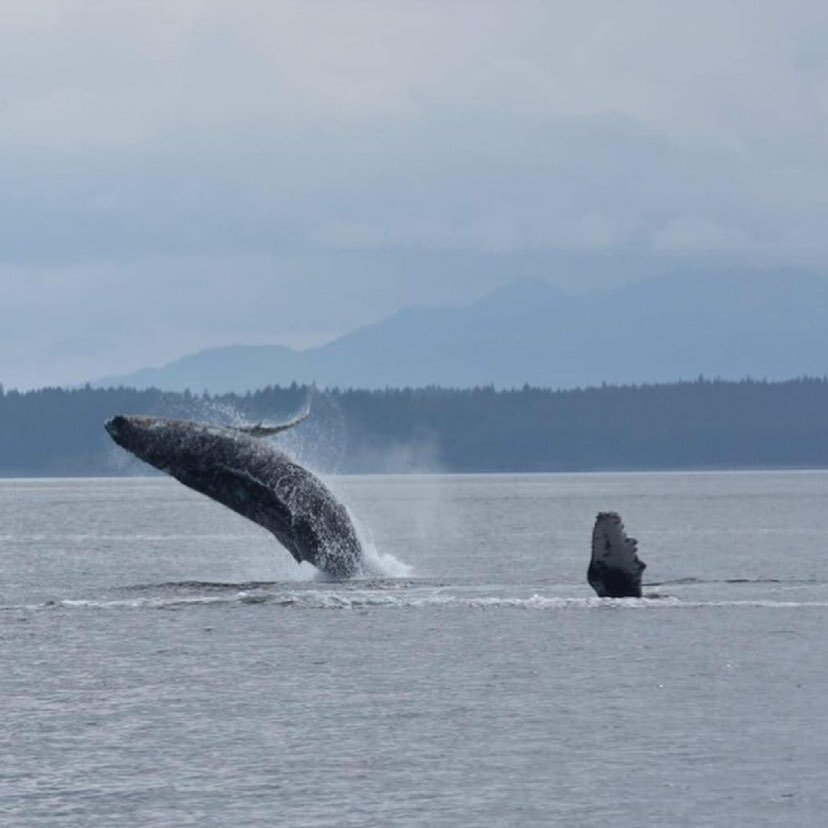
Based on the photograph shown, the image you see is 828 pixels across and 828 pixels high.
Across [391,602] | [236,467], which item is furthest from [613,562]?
[236,467]

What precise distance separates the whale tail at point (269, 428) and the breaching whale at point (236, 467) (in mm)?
38

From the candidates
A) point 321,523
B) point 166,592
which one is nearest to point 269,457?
point 321,523

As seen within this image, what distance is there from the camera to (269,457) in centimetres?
4503

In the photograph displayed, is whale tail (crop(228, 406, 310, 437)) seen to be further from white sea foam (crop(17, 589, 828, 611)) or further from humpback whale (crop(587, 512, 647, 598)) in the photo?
humpback whale (crop(587, 512, 647, 598))

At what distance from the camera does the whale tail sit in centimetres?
4291

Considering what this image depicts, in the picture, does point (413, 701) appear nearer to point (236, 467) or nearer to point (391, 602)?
point (391, 602)

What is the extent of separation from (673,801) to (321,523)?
78.0ft

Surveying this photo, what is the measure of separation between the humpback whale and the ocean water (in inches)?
18.1

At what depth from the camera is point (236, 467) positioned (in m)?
44.7

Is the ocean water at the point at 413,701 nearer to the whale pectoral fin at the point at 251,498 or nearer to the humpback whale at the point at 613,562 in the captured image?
the humpback whale at the point at 613,562

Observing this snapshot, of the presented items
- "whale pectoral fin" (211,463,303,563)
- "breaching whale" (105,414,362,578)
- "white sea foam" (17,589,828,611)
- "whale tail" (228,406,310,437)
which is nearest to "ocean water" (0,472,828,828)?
"white sea foam" (17,589,828,611)

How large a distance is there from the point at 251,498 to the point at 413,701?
50.9 ft

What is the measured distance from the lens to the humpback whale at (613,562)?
40.3 meters

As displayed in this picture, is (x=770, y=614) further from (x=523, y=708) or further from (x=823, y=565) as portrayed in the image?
(x=823, y=565)
